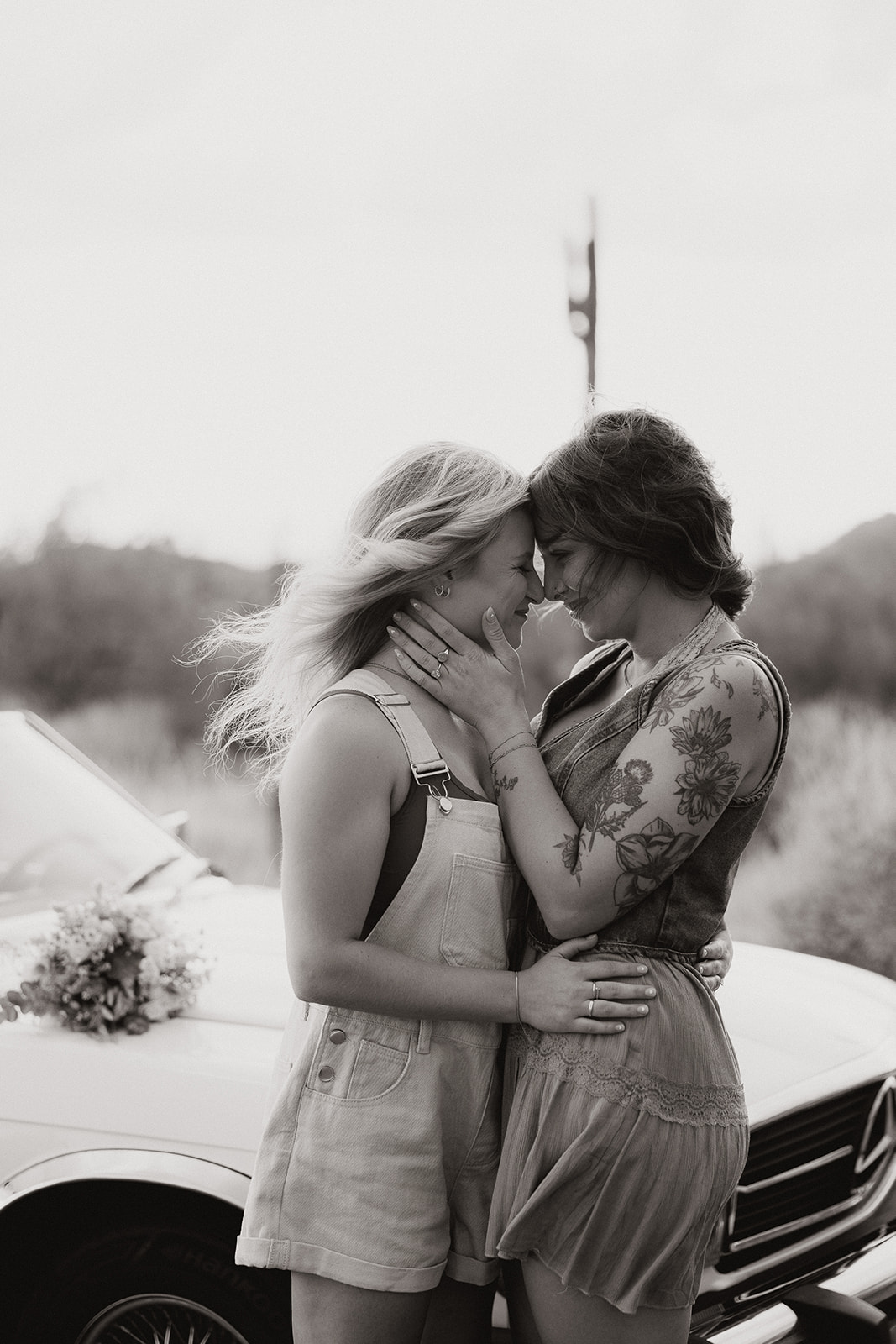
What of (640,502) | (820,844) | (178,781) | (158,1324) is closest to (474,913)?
(640,502)

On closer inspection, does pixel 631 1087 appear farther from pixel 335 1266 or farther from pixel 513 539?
pixel 513 539

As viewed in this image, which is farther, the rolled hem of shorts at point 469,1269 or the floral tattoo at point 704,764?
the rolled hem of shorts at point 469,1269

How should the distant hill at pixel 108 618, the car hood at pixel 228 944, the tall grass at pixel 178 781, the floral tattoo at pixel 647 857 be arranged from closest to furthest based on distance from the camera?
1. the floral tattoo at pixel 647 857
2. the car hood at pixel 228 944
3. the tall grass at pixel 178 781
4. the distant hill at pixel 108 618

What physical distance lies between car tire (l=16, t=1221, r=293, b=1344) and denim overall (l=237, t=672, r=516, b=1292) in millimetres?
447

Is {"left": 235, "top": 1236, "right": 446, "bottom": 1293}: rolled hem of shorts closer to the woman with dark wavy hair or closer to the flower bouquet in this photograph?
the woman with dark wavy hair

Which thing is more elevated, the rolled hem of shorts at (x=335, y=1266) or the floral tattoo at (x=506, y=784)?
the floral tattoo at (x=506, y=784)

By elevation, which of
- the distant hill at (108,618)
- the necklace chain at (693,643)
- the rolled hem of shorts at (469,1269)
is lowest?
the distant hill at (108,618)

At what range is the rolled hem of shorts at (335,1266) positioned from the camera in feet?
6.72

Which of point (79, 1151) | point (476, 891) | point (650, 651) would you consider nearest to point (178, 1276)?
point (79, 1151)

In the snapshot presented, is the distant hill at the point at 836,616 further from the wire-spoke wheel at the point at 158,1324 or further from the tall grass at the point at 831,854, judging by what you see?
the wire-spoke wheel at the point at 158,1324

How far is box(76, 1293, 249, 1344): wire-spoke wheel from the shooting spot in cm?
253

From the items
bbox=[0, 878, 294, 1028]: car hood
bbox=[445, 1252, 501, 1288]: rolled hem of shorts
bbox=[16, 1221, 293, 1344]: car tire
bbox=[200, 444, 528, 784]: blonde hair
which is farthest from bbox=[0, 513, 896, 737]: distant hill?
bbox=[445, 1252, 501, 1288]: rolled hem of shorts

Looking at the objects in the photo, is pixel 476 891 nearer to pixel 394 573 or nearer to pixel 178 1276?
pixel 394 573

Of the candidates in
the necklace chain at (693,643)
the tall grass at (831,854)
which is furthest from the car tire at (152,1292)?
the tall grass at (831,854)
